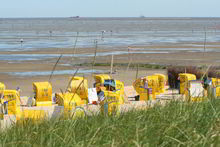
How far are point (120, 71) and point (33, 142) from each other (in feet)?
74.1

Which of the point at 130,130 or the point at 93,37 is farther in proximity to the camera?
the point at 93,37

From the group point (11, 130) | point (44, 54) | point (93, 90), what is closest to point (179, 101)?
point (11, 130)

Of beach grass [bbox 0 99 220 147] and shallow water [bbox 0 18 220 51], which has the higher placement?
shallow water [bbox 0 18 220 51]

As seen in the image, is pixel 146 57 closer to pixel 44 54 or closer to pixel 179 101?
pixel 44 54

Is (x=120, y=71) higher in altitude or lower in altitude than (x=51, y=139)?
higher

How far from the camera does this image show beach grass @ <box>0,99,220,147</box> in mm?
4789

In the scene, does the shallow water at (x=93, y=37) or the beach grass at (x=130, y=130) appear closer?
the beach grass at (x=130, y=130)

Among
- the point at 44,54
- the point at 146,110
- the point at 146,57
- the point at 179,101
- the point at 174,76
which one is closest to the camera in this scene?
the point at 146,110

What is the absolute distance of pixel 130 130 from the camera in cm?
518

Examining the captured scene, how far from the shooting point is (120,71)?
90.1 feet

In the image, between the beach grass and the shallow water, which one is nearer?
the beach grass

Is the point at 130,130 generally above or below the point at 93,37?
below

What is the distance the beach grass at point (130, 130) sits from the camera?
15.7ft

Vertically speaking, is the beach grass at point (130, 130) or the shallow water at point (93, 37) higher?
the shallow water at point (93, 37)
